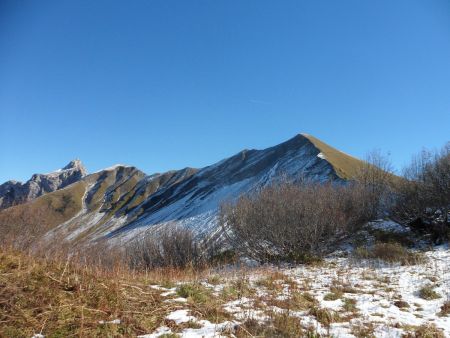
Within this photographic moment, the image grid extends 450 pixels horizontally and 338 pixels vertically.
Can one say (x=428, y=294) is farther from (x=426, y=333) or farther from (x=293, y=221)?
(x=293, y=221)

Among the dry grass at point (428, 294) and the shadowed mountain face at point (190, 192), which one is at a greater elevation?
the shadowed mountain face at point (190, 192)

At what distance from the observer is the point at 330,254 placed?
17984mm

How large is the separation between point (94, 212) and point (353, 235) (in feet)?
480

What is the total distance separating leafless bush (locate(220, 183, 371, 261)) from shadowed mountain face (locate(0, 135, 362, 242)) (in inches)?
334

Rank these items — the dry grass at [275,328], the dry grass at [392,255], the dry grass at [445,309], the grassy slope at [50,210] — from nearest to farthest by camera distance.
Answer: the dry grass at [275,328], the dry grass at [445,309], the dry grass at [392,255], the grassy slope at [50,210]

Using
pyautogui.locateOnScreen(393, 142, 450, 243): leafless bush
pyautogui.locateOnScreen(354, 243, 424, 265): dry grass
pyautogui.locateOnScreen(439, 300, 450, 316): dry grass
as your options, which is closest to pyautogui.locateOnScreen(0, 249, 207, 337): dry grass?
pyautogui.locateOnScreen(439, 300, 450, 316): dry grass

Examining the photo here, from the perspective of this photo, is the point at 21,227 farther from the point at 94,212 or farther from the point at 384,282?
the point at 94,212

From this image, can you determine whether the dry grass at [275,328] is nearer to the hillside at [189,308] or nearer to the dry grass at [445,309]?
the hillside at [189,308]

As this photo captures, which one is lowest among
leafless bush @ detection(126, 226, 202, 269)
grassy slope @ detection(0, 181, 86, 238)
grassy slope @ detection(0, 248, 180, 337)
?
leafless bush @ detection(126, 226, 202, 269)

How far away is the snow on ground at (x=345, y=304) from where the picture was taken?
543cm

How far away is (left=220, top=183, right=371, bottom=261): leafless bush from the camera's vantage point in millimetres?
17688

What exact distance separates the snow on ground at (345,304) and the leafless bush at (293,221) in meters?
6.59

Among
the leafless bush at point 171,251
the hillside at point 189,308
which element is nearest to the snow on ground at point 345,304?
the hillside at point 189,308

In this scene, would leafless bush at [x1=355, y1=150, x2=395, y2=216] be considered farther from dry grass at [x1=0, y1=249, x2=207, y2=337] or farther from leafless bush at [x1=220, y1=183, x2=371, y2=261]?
dry grass at [x1=0, y1=249, x2=207, y2=337]
